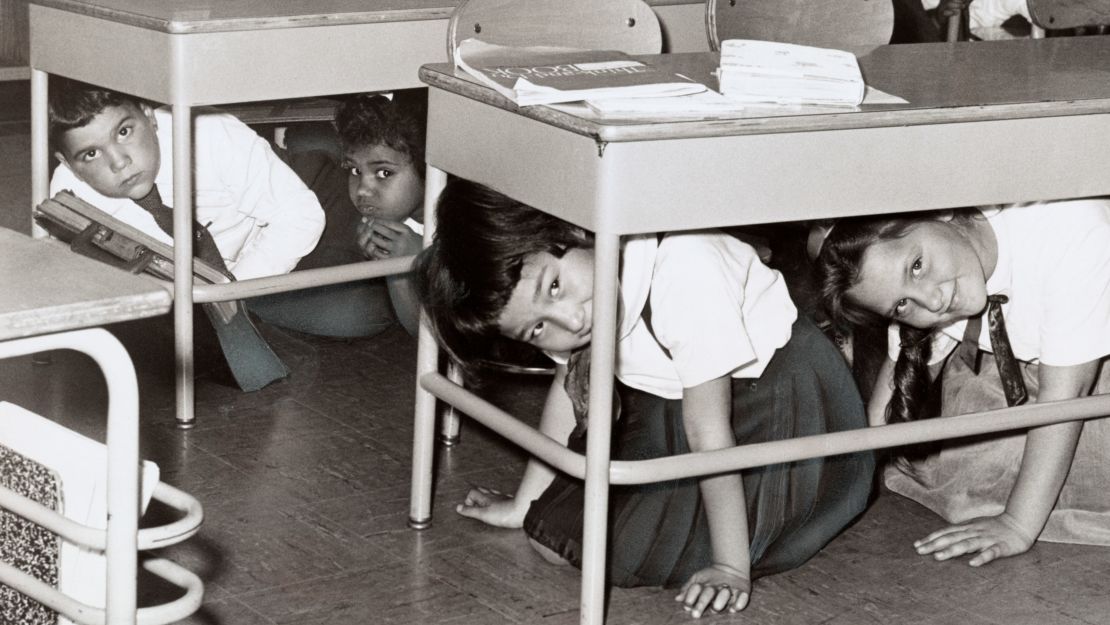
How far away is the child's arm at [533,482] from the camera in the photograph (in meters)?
2.44

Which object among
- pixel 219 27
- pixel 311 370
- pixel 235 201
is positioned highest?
pixel 219 27

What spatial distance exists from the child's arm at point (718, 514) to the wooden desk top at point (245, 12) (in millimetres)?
1049

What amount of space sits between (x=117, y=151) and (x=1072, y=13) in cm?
200

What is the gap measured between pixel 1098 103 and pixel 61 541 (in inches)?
59.1

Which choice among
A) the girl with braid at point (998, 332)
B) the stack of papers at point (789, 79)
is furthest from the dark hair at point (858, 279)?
the stack of papers at point (789, 79)

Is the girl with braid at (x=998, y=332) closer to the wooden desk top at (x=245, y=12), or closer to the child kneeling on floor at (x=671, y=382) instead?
the child kneeling on floor at (x=671, y=382)

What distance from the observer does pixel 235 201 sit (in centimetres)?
312

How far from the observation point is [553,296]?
2.06m

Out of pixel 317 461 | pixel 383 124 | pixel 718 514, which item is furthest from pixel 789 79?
pixel 383 124

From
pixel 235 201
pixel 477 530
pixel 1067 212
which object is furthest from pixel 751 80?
pixel 235 201

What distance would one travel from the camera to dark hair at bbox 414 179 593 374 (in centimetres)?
206

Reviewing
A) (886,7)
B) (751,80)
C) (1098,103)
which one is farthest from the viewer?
(886,7)

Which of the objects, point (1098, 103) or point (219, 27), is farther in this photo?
point (219, 27)

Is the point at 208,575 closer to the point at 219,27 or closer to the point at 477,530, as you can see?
the point at 477,530
